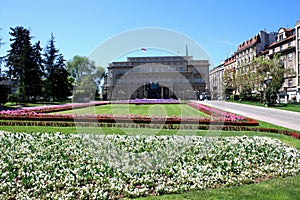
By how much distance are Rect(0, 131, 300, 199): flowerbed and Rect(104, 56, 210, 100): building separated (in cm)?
4616

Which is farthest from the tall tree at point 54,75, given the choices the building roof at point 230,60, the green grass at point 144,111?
the building roof at point 230,60

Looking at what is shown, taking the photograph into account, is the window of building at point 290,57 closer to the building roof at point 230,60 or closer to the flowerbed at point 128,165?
the building roof at point 230,60

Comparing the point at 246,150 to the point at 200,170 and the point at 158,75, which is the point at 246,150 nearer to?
the point at 200,170

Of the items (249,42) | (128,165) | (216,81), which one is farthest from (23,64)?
(216,81)

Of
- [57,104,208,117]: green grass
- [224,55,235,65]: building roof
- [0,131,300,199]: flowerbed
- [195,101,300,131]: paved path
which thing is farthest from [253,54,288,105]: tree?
[224,55,235,65]: building roof

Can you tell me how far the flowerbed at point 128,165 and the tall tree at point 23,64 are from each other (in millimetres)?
35867

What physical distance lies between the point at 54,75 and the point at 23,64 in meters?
8.41

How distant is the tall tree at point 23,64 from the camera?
4312 centimetres

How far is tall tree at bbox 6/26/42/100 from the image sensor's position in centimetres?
4312

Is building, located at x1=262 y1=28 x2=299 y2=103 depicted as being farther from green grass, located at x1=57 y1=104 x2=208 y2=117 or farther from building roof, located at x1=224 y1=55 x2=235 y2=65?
green grass, located at x1=57 y1=104 x2=208 y2=117

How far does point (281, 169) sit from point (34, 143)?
7.26 meters

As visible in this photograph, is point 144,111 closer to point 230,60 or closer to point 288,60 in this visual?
point 288,60

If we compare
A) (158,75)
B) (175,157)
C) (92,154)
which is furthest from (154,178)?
(158,75)

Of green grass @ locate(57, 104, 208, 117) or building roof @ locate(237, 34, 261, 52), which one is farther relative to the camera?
building roof @ locate(237, 34, 261, 52)
